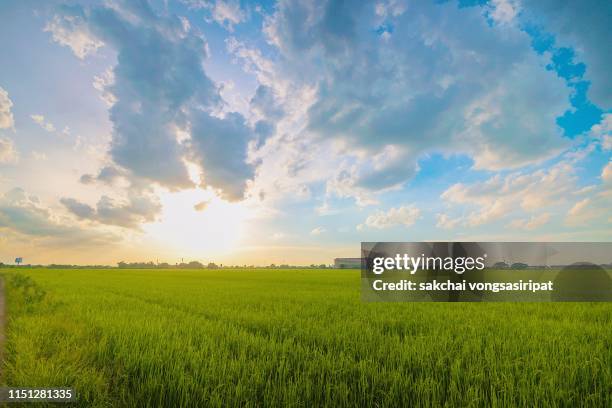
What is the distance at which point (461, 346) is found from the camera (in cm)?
455

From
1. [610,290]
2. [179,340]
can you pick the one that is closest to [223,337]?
[179,340]

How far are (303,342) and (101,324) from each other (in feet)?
13.7

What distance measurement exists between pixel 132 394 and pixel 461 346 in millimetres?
4265

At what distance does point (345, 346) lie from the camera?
14.9ft

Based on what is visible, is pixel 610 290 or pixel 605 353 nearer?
pixel 605 353

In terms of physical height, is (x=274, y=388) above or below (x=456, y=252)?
below

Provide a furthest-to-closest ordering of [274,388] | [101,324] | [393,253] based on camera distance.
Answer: [393,253] < [101,324] < [274,388]

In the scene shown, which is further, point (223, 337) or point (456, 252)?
point (456, 252)

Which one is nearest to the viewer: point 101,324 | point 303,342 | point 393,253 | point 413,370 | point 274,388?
point 274,388

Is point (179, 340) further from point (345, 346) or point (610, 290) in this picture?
point (610, 290)

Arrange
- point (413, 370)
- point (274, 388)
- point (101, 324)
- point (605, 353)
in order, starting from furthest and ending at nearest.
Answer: point (101, 324) → point (605, 353) → point (413, 370) → point (274, 388)

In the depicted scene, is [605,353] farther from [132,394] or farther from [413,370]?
[132,394]

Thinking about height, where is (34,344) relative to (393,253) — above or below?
below

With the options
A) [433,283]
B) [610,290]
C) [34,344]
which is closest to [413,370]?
[34,344]
